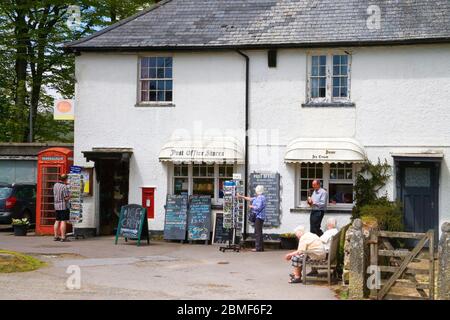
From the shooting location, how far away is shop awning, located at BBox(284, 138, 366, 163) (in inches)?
776

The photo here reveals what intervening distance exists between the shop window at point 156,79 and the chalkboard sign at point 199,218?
338 cm

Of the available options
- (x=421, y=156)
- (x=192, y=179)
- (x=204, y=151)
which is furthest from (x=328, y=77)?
(x=192, y=179)

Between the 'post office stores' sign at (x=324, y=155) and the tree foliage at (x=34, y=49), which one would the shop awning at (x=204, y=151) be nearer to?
the 'post office stores' sign at (x=324, y=155)

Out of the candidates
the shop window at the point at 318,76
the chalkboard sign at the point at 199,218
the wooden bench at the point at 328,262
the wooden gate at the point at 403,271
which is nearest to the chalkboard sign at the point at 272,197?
the chalkboard sign at the point at 199,218

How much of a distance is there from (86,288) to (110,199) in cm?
1050

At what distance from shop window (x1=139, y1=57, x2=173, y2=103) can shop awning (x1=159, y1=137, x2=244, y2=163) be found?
1.80m

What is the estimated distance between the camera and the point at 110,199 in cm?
2295

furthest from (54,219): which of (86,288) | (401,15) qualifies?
(401,15)

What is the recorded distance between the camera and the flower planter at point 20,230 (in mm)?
22500

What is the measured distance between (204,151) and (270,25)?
4459 millimetres

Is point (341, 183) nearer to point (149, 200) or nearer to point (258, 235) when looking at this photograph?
point (258, 235)

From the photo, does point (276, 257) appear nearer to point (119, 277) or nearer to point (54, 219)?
point (119, 277)

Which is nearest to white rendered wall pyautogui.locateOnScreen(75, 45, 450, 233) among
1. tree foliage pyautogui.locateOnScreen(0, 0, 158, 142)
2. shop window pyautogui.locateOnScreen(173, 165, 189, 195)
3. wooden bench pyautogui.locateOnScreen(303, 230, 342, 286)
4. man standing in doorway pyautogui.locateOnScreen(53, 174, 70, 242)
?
shop window pyautogui.locateOnScreen(173, 165, 189, 195)

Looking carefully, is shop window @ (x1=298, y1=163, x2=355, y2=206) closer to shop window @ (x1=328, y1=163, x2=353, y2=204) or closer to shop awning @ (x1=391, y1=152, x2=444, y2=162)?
shop window @ (x1=328, y1=163, x2=353, y2=204)
